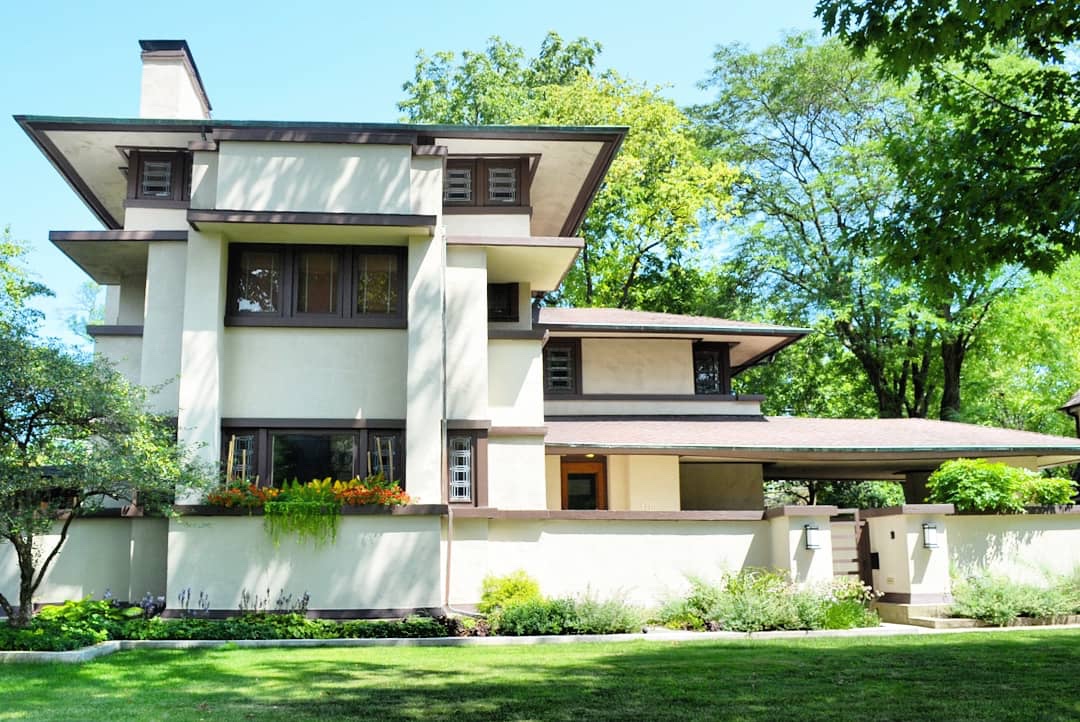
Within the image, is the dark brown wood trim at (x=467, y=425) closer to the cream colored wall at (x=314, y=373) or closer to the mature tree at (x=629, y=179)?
the cream colored wall at (x=314, y=373)

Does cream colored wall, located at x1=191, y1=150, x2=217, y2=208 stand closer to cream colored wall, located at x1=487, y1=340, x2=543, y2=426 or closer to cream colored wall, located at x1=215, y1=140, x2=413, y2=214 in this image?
cream colored wall, located at x1=215, y1=140, x2=413, y2=214

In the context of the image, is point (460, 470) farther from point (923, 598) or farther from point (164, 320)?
point (923, 598)

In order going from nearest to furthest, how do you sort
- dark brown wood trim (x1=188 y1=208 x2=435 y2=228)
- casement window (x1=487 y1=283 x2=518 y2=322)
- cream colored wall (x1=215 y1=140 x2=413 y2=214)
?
dark brown wood trim (x1=188 y1=208 x2=435 y2=228) < cream colored wall (x1=215 y1=140 x2=413 y2=214) < casement window (x1=487 y1=283 x2=518 y2=322)

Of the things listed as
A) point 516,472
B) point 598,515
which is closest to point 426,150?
point 516,472

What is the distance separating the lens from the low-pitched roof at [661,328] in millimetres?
23484

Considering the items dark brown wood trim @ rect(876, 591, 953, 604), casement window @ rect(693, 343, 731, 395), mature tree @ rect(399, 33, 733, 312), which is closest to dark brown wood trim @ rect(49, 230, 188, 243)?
casement window @ rect(693, 343, 731, 395)

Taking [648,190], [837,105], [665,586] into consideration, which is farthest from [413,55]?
[665,586]

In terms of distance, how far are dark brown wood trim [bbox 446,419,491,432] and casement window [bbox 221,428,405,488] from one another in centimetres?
85

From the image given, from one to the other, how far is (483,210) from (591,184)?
8.82ft

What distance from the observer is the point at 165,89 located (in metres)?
20.4

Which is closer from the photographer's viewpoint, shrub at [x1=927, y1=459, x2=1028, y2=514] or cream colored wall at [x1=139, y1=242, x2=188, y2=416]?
shrub at [x1=927, y1=459, x2=1028, y2=514]

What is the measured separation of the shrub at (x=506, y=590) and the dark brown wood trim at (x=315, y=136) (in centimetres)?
736

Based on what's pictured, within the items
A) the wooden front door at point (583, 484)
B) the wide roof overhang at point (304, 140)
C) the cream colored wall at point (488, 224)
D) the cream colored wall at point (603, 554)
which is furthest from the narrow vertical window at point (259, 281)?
the wooden front door at point (583, 484)

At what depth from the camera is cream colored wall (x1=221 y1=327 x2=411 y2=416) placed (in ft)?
58.3
